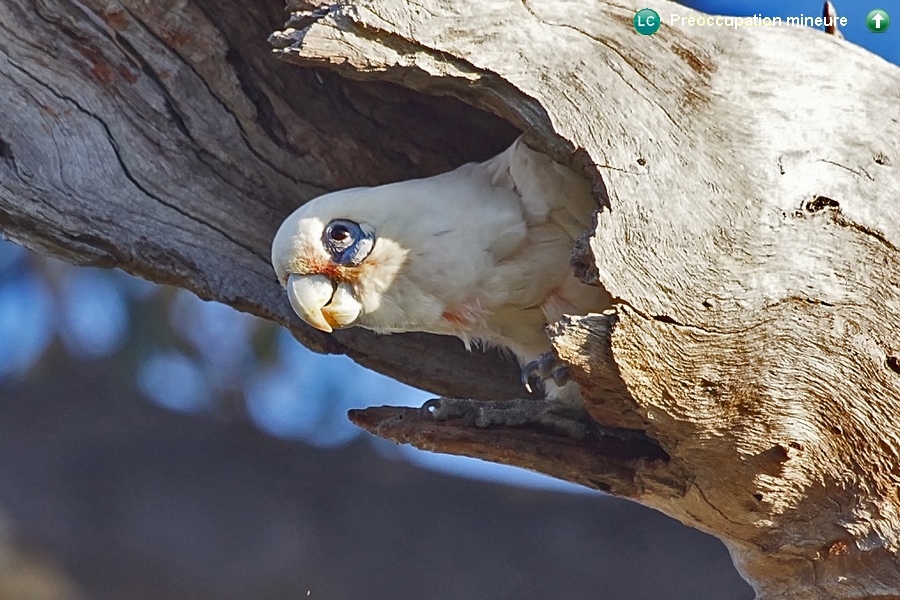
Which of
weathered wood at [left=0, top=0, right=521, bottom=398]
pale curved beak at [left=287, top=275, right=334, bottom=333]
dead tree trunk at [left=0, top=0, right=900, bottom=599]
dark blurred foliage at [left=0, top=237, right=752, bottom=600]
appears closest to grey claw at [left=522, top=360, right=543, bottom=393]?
dead tree trunk at [left=0, top=0, right=900, bottom=599]

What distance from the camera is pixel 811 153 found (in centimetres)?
189

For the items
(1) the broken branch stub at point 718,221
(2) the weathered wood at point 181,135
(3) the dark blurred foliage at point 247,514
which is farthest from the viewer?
(3) the dark blurred foliage at point 247,514

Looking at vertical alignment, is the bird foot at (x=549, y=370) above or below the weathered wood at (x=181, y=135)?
below

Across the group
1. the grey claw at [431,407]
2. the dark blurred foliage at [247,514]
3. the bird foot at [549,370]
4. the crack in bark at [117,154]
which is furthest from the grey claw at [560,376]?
the dark blurred foliage at [247,514]

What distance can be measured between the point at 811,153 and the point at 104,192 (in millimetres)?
1643

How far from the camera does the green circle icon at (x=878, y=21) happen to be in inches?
89.4

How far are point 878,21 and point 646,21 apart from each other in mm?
705

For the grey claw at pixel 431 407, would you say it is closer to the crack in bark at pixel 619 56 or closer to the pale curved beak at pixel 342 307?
the pale curved beak at pixel 342 307

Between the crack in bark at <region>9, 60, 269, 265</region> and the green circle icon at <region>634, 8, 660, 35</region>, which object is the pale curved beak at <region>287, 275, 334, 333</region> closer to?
the crack in bark at <region>9, 60, 269, 265</region>

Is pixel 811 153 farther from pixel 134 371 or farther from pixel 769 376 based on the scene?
pixel 134 371

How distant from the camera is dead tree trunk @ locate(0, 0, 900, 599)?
180cm

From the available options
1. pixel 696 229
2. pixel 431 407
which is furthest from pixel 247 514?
pixel 696 229

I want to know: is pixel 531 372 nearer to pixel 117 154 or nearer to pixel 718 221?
pixel 718 221

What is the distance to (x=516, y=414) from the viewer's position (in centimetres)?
225
